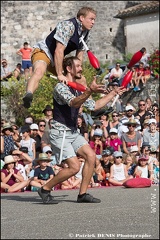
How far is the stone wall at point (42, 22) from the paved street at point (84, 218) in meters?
30.6

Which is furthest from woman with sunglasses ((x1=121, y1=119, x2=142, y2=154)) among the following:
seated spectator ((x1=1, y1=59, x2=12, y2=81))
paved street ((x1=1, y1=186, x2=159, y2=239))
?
seated spectator ((x1=1, y1=59, x2=12, y2=81))

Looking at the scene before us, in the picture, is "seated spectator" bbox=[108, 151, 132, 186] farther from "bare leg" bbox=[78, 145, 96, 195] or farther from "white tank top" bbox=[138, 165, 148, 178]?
"bare leg" bbox=[78, 145, 96, 195]

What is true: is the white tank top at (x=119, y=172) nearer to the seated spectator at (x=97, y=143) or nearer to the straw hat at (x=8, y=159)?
the seated spectator at (x=97, y=143)

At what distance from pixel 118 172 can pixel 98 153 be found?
65.6 inches

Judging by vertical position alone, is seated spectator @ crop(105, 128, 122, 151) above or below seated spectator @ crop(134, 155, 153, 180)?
above

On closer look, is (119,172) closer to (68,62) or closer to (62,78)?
(68,62)

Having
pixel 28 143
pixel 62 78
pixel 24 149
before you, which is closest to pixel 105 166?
pixel 24 149

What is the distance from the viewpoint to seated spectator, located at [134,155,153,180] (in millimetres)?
14883

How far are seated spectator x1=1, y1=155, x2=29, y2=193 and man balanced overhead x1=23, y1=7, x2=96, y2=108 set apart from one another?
4.29 meters

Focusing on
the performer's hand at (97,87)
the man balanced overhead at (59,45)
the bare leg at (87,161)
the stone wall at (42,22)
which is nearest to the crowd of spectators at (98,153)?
the bare leg at (87,161)

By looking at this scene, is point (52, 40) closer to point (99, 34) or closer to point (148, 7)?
point (148, 7)

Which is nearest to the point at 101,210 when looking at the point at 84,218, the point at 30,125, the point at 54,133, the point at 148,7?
the point at 84,218

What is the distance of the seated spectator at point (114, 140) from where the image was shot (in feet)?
55.7

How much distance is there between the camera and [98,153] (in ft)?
55.1
